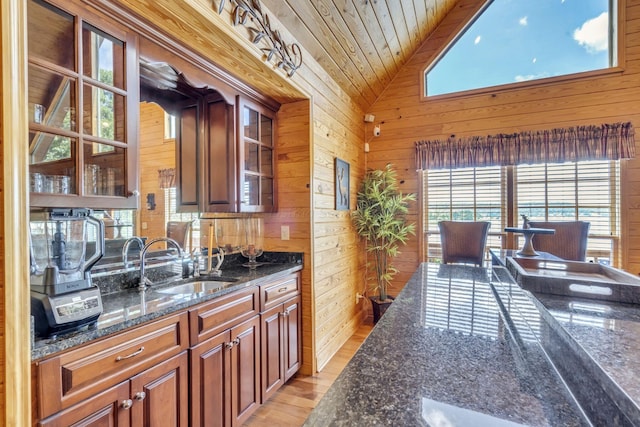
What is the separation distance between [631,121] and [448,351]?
3778 millimetres

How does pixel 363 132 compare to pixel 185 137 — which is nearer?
pixel 185 137

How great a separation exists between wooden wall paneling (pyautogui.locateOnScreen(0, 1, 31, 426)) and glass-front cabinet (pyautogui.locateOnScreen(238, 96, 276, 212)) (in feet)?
4.68

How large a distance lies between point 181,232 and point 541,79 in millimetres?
3956

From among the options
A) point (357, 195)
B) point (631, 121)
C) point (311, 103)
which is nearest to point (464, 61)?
point (631, 121)

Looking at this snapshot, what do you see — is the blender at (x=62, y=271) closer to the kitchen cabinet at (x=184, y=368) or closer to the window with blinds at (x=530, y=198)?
the kitchen cabinet at (x=184, y=368)

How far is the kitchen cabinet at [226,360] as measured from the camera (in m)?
1.57

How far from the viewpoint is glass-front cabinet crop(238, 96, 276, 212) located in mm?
2318

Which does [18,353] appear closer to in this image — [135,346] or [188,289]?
[135,346]

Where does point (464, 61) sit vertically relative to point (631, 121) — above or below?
above

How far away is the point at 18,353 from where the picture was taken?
87 centimetres

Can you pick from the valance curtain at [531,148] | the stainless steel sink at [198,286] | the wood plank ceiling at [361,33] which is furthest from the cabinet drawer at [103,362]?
the valance curtain at [531,148]

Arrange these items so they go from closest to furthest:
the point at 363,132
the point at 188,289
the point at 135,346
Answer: the point at 135,346
the point at 188,289
the point at 363,132

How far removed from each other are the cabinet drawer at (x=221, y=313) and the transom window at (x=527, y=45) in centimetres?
333

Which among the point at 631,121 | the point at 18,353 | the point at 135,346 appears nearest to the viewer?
the point at 18,353
